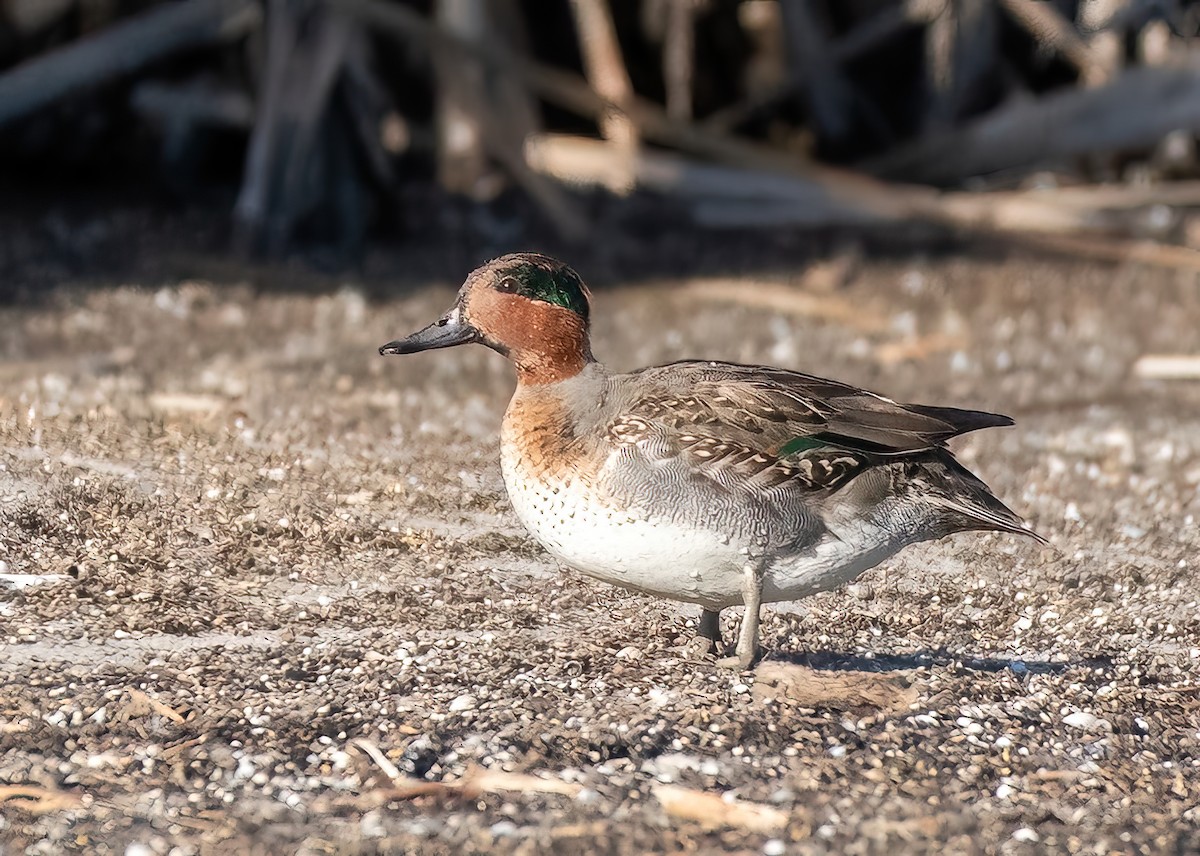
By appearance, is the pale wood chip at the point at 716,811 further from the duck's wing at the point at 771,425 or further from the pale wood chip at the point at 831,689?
the duck's wing at the point at 771,425

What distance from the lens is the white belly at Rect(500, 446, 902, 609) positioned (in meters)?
4.07

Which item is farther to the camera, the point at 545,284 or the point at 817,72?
the point at 817,72

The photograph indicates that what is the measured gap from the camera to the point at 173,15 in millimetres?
9367

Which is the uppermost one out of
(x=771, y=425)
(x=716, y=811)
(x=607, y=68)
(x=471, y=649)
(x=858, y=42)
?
(x=858, y=42)

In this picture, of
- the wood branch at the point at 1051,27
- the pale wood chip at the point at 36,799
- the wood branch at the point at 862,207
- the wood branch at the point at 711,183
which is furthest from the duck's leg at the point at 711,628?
the wood branch at the point at 1051,27

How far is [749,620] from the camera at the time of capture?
4348mm

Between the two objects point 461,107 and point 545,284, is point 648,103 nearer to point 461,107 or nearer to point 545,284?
point 461,107

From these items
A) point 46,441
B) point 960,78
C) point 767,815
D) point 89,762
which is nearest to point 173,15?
point 46,441

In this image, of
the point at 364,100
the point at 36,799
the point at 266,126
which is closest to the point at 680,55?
the point at 364,100

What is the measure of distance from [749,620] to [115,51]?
6400mm

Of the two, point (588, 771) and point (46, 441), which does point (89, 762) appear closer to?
point (588, 771)

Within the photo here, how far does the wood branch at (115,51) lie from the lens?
917cm

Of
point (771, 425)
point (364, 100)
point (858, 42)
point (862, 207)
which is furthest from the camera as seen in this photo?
point (858, 42)

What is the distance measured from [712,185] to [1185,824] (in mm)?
7377
